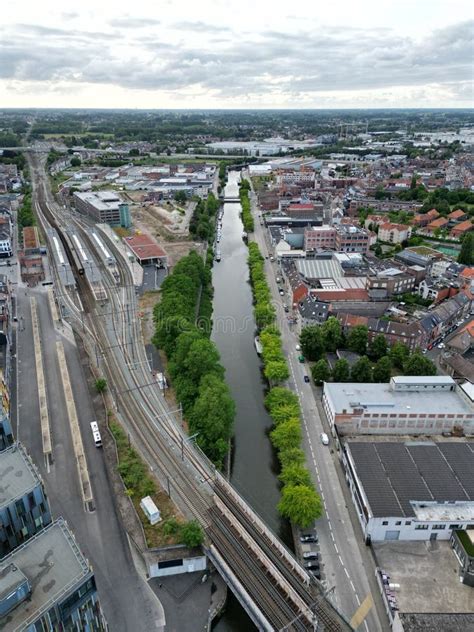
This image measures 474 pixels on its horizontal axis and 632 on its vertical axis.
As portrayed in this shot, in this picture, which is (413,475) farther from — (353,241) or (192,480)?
(353,241)

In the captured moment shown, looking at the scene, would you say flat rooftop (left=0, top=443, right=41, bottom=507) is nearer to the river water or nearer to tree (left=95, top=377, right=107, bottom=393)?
the river water

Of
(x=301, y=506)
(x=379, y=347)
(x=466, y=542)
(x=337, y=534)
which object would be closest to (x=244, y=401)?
(x=379, y=347)

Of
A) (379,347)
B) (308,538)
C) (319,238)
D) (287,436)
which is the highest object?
(319,238)

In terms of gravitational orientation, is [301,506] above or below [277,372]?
below

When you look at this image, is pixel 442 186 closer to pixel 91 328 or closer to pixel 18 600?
pixel 91 328

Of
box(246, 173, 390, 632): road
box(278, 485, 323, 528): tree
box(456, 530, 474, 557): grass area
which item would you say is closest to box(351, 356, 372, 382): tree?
box(246, 173, 390, 632): road

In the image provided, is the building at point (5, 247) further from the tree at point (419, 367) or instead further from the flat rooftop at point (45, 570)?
the tree at point (419, 367)

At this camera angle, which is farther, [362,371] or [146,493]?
[362,371]

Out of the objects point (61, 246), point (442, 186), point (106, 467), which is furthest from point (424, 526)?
point (442, 186)
